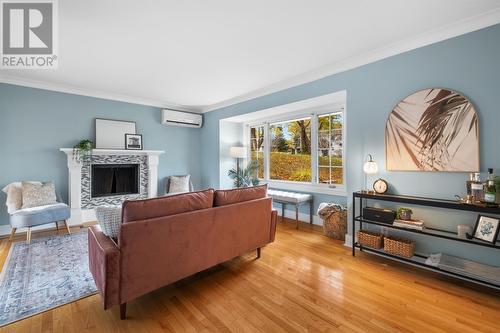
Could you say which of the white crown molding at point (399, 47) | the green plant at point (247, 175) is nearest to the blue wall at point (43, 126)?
the green plant at point (247, 175)

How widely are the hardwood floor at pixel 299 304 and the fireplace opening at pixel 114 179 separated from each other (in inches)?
127

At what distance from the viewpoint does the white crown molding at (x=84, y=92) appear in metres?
3.83

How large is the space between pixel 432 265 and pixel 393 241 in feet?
1.31

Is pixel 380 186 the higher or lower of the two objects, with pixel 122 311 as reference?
higher

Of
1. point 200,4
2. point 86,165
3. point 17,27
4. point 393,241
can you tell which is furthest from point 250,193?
point 86,165

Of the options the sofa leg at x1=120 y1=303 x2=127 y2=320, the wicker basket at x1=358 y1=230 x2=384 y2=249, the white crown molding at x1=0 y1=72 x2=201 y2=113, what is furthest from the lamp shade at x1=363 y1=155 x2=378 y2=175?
the white crown molding at x1=0 y1=72 x2=201 y2=113

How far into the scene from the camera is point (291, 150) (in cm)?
488

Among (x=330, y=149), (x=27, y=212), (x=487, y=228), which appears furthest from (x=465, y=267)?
(x=27, y=212)

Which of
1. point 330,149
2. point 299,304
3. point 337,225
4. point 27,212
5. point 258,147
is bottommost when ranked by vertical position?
point 299,304

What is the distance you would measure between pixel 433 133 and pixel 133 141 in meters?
5.21

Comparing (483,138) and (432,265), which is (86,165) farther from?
(483,138)

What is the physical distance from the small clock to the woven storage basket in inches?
27.5

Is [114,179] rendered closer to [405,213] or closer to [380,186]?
[380,186]

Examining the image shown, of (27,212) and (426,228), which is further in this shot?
(27,212)
